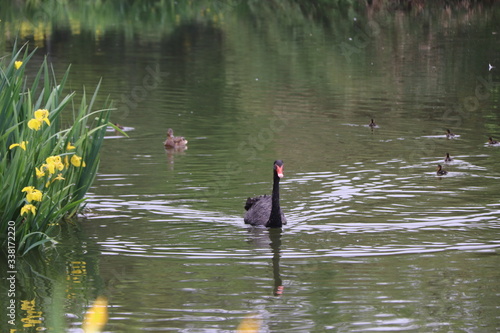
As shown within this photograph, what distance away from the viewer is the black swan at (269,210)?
493 inches

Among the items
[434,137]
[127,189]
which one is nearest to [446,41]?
[434,137]

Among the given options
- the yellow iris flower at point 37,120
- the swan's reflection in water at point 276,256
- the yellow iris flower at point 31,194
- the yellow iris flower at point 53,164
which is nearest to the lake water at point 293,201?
the swan's reflection in water at point 276,256

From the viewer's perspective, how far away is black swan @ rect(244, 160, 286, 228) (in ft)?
41.1

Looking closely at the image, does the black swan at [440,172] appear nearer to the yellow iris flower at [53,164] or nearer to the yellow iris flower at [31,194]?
the yellow iris flower at [53,164]

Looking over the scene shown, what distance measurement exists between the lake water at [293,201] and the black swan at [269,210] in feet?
0.47

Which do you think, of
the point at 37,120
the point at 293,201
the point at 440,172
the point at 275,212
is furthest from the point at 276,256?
the point at 440,172

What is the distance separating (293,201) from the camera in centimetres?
1402

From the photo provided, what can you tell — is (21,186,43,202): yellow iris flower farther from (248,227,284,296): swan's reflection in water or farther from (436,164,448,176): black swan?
(436,164,448,176): black swan

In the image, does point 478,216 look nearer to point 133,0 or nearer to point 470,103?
point 470,103

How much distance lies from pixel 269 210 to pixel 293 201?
127cm

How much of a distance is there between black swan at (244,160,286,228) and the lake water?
0.14m

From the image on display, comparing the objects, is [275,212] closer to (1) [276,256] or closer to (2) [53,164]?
(1) [276,256]

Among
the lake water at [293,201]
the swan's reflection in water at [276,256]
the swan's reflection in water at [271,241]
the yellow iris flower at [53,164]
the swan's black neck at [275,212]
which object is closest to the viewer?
the lake water at [293,201]

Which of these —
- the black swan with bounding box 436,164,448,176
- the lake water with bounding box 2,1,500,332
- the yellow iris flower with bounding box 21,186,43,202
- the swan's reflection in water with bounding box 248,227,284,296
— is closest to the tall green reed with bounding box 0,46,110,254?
the yellow iris flower with bounding box 21,186,43,202
